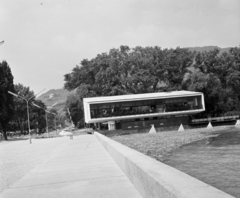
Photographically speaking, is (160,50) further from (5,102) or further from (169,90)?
(5,102)

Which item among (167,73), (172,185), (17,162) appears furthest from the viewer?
(167,73)

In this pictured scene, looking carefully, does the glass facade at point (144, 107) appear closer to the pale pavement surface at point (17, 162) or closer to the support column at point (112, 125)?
the support column at point (112, 125)

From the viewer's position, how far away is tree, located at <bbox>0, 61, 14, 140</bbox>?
209 feet

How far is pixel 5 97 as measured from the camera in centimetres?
6475

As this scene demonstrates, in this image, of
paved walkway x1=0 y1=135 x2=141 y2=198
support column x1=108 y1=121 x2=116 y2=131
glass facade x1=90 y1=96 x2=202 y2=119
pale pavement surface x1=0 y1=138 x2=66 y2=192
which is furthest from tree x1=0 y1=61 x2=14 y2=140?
paved walkway x1=0 y1=135 x2=141 y2=198

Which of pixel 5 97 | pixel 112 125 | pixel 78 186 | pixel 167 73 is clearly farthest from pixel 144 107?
pixel 78 186

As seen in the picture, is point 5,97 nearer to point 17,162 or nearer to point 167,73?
point 167,73

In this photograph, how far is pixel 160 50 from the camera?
76.8 meters

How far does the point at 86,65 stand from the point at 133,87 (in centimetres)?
1517

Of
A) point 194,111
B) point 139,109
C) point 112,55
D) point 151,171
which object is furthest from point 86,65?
point 151,171

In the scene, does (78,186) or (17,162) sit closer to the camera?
(78,186)

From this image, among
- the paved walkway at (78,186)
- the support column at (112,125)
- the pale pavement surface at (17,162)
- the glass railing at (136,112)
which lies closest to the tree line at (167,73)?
the glass railing at (136,112)

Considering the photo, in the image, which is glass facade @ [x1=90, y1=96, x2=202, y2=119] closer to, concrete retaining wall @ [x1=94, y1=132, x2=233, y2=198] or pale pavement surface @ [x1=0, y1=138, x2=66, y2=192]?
pale pavement surface @ [x1=0, y1=138, x2=66, y2=192]

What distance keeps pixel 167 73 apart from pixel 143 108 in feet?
42.1
